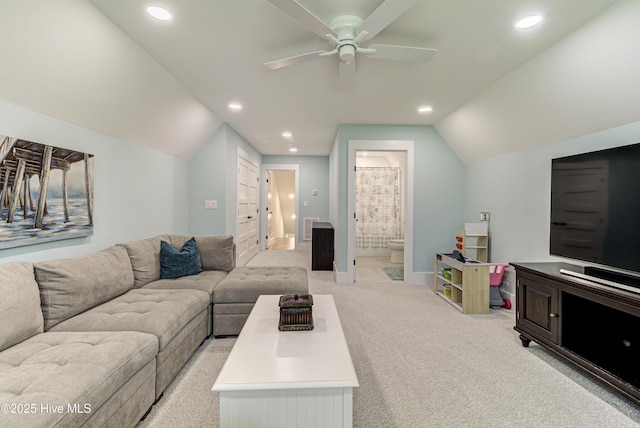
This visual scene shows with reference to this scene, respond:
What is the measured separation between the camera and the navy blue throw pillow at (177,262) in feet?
8.74

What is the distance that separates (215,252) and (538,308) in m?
3.11

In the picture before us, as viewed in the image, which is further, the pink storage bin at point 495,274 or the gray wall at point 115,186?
the pink storage bin at point 495,274

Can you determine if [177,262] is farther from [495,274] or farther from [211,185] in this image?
[495,274]

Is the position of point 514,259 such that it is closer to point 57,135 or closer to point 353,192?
point 353,192

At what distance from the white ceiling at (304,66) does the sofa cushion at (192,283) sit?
1.59m

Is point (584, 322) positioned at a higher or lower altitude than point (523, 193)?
lower

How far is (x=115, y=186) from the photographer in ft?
9.12

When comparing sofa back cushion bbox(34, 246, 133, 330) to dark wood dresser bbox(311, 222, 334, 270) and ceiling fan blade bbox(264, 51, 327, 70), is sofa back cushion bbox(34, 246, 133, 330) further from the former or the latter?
dark wood dresser bbox(311, 222, 334, 270)

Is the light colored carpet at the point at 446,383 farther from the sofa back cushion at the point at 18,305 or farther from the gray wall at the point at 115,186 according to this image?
the gray wall at the point at 115,186

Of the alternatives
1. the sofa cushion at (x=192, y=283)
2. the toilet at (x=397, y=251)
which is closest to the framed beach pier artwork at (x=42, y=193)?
the sofa cushion at (x=192, y=283)

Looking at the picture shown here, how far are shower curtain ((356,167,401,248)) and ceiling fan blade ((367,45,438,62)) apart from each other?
4.20m

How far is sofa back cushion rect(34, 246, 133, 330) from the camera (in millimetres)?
1659

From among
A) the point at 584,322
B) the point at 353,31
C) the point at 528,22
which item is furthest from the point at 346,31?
the point at 584,322

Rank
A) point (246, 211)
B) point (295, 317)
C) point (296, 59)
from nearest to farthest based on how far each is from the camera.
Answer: point (295, 317) → point (296, 59) → point (246, 211)
